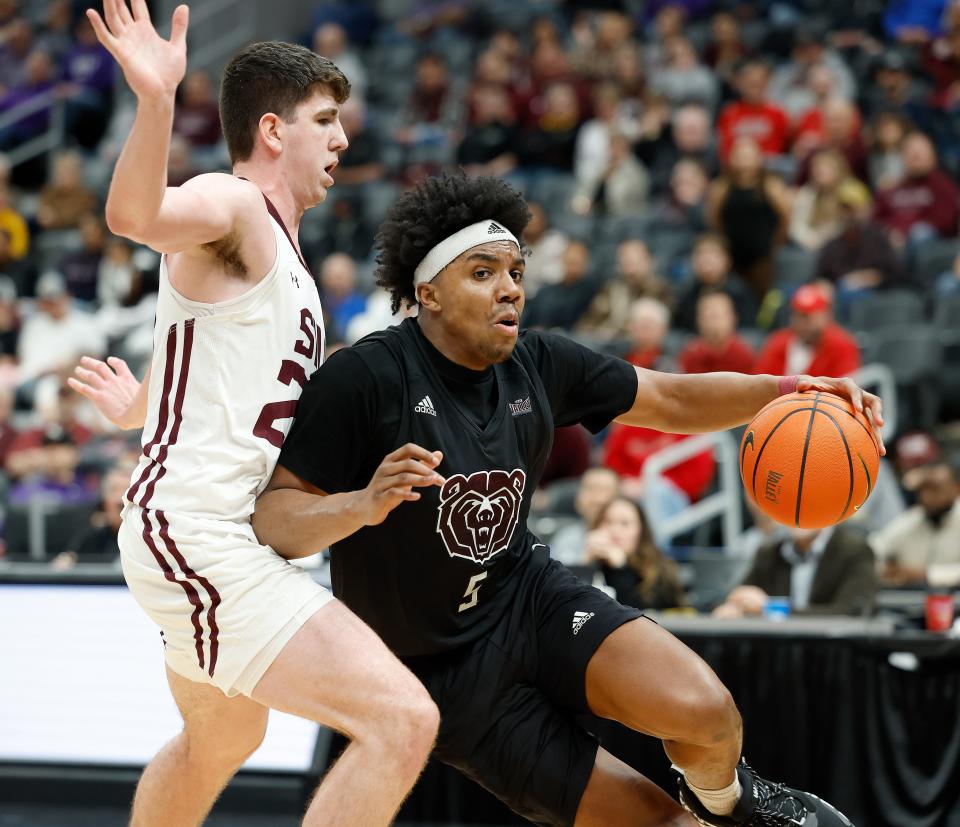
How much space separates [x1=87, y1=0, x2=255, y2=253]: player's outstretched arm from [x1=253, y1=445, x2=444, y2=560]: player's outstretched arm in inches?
27.5

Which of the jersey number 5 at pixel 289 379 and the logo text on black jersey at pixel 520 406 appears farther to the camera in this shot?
the logo text on black jersey at pixel 520 406

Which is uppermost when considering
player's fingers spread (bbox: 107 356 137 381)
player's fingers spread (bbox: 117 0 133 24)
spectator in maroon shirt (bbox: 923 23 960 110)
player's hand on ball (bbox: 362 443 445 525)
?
spectator in maroon shirt (bbox: 923 23 960 110)

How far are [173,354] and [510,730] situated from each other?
4.57ft

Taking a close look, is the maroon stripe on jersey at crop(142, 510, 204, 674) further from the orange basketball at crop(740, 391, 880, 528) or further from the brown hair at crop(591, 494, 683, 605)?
the brown hair at crop(591, 494, 683, 605)

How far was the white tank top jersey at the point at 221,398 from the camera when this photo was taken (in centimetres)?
362

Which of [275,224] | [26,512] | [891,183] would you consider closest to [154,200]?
[275,224]

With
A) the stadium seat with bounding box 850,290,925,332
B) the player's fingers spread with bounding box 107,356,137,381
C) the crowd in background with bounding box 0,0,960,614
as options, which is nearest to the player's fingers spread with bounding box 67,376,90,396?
the player's fingers spread with bounding box 107,356,137,381

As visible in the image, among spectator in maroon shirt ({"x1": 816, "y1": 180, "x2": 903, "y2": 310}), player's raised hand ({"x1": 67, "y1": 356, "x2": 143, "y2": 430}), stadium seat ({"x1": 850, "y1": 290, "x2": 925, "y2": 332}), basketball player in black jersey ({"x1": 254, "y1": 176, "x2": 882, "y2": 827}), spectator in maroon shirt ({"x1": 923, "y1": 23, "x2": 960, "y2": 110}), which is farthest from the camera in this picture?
spectator in maroon shirt ({"x1": 923, "y1": 23, "x2": 960, "y2": 110})

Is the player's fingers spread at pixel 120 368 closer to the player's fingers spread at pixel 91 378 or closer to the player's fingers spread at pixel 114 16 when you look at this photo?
the player's fingers spread at pixel 91 378

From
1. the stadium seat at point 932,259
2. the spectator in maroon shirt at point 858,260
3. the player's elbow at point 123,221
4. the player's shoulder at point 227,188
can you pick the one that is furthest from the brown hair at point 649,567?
the player's elbow at point 123,221

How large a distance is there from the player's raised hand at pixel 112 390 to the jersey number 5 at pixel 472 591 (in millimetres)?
1142

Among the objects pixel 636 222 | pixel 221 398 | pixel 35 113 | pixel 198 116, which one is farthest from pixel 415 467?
pixel 35 113

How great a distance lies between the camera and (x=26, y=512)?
30.2 feet

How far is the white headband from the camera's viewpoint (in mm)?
4000
